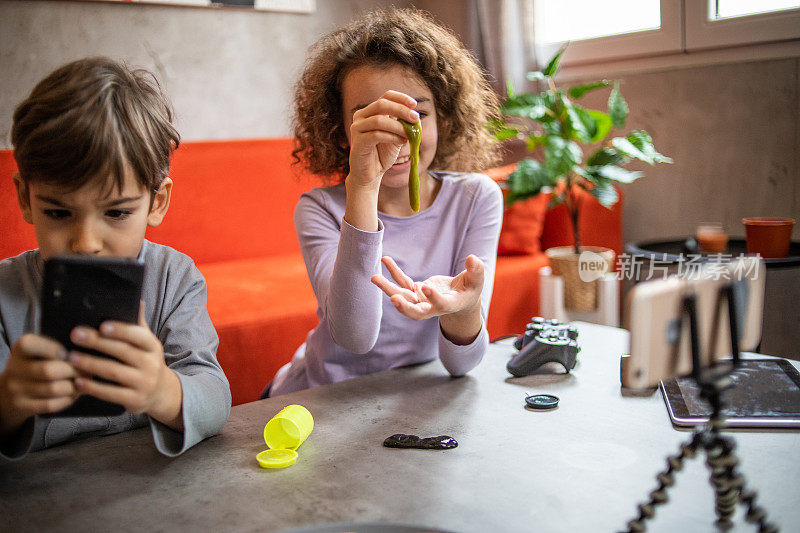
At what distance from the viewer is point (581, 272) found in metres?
2.59

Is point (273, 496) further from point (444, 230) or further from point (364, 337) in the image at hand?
point (444, 230)

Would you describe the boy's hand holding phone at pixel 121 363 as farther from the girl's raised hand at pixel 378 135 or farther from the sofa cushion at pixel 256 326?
the sofa cushion at pixel 256 326

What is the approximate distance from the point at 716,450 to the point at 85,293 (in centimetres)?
59

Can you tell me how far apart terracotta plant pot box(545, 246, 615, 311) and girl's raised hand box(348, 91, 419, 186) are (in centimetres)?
168

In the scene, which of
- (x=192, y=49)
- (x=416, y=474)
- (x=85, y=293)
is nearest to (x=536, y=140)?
(x=192, y=49)

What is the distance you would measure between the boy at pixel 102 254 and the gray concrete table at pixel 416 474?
58 mm

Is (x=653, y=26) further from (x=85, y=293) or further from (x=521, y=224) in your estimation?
(x=85, y=293)

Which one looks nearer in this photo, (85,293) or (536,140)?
(85,293)

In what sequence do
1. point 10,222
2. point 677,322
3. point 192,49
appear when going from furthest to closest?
point 192,49 → point 10,222 → point 677,322

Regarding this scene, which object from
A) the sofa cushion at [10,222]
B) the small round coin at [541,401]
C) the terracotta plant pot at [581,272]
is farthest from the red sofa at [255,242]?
the small round coin at [541,401]

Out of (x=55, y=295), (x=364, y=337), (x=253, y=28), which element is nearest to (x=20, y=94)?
(x=253, y=28)

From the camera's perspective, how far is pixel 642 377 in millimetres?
543

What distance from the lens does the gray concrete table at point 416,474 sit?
2.07 feet

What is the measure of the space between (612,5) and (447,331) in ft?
8.31
